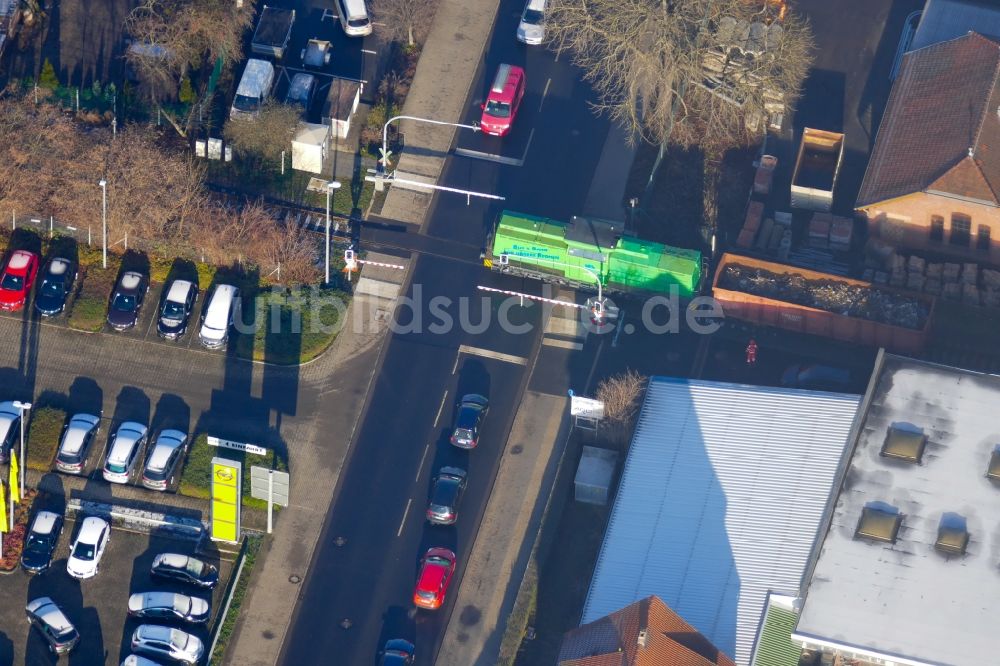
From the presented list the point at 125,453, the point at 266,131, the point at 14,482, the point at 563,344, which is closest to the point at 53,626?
the point at 14,482

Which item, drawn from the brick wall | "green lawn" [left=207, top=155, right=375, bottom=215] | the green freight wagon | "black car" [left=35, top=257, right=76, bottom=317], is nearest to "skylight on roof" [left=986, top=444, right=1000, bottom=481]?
the brick wall

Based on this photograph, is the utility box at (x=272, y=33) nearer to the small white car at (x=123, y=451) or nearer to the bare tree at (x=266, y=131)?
the bare tree at (x=266, y=131)

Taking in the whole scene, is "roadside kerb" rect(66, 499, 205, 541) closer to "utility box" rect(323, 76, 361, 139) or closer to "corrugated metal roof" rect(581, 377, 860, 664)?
"corrugated metal roof" rect(581, 377, 860, 664)

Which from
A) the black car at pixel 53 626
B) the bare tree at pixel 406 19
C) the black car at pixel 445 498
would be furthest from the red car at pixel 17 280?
the bare tree at pixel 406 19

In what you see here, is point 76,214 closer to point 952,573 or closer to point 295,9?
point 295,9

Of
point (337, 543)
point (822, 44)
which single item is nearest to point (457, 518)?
point (337, 543)
